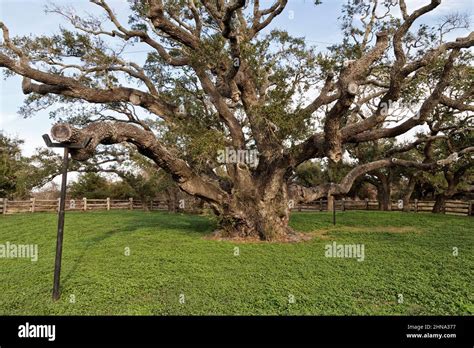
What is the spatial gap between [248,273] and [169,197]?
2477 cm

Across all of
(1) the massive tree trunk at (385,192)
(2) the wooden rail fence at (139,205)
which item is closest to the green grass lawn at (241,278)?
(2) the wooden rail fence at (139,205)

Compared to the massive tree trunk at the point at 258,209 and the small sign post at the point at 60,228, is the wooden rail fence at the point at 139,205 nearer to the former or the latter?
the massive tree trunk at the point at 258,209

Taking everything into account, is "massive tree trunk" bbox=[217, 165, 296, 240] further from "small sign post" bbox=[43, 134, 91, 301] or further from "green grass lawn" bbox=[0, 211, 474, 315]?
"small sign post" bbox=[43, 134, 91, 301]

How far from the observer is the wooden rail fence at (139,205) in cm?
2047

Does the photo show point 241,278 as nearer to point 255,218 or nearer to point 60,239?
point 60,239

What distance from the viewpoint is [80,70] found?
1125 cm

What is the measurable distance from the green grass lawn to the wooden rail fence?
39.9 ft

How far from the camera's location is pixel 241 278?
5664 millimetres

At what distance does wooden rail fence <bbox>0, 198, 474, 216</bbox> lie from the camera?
806 inches

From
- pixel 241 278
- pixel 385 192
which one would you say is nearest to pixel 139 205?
pixel 385 192

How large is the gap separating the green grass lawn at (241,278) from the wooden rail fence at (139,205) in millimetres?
12165

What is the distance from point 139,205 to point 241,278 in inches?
1031
